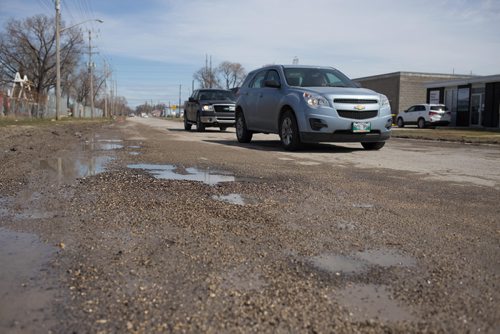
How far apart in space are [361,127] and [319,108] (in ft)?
2.86

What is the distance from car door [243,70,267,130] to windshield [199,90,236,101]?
791 centimetres

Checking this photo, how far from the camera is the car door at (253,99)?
10945mm

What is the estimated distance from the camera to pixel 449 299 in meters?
2.24

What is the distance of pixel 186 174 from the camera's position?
231 inches


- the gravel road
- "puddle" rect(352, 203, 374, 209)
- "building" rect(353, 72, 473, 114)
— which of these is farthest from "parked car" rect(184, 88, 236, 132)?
"building" rect(353, 72, 473, 114)

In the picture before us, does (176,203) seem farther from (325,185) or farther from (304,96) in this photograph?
(304,96)

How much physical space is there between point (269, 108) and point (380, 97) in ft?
7.58

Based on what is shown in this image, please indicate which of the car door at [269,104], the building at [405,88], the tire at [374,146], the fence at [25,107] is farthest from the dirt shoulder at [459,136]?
the fence at [25,107]

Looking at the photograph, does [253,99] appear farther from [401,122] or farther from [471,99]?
[401,122]

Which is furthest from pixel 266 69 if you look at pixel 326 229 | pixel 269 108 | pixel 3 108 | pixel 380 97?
pixel 3 108

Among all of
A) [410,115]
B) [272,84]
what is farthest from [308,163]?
[410,115]

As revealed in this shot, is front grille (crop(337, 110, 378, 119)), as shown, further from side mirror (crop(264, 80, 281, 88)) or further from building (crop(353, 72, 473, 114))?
building (crop(353, 72, 473, 114))

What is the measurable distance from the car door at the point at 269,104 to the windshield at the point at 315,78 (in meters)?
0.27

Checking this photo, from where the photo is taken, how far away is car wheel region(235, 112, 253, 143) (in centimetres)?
1166
